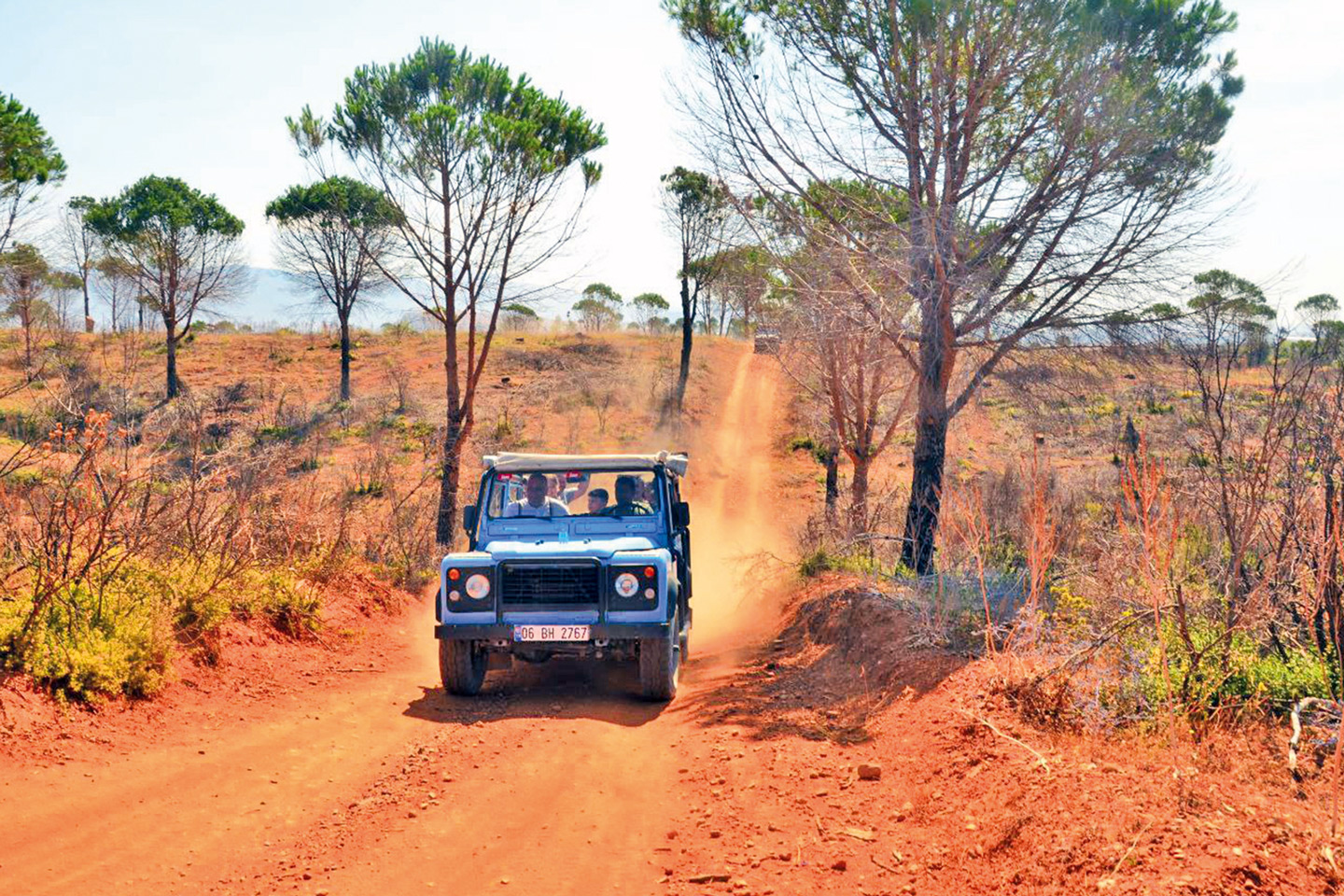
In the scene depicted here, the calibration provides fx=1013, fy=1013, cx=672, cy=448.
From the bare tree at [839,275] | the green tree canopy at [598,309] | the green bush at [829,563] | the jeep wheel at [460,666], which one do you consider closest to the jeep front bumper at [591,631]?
the jeep wheel at [460,666]

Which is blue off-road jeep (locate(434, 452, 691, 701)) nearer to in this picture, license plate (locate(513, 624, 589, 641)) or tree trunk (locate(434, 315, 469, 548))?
license plate (locate(513, 624, 589, 641))

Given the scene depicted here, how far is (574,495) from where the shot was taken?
Result: 1030 cm

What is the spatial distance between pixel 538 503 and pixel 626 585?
2.04 metres

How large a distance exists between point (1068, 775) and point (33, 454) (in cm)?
859

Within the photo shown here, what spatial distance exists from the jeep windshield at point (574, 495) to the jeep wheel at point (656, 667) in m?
1.85

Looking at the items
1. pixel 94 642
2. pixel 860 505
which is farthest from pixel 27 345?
pixel 860 505

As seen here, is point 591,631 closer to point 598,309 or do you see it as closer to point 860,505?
point 860,505

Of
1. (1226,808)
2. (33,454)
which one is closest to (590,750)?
(1226,808)

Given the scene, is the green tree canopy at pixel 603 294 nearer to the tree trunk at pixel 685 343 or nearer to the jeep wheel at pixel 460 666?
the tree trunk at pixel 685 343

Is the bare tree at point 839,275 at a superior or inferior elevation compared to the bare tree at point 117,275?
inferior

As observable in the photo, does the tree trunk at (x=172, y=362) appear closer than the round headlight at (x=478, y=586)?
No

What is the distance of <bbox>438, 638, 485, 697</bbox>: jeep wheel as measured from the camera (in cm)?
863

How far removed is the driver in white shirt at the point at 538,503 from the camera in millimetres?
10133

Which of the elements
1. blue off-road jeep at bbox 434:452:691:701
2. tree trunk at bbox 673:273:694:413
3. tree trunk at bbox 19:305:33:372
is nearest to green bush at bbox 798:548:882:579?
blue off-road jeep at bbox 434:452:691:701
